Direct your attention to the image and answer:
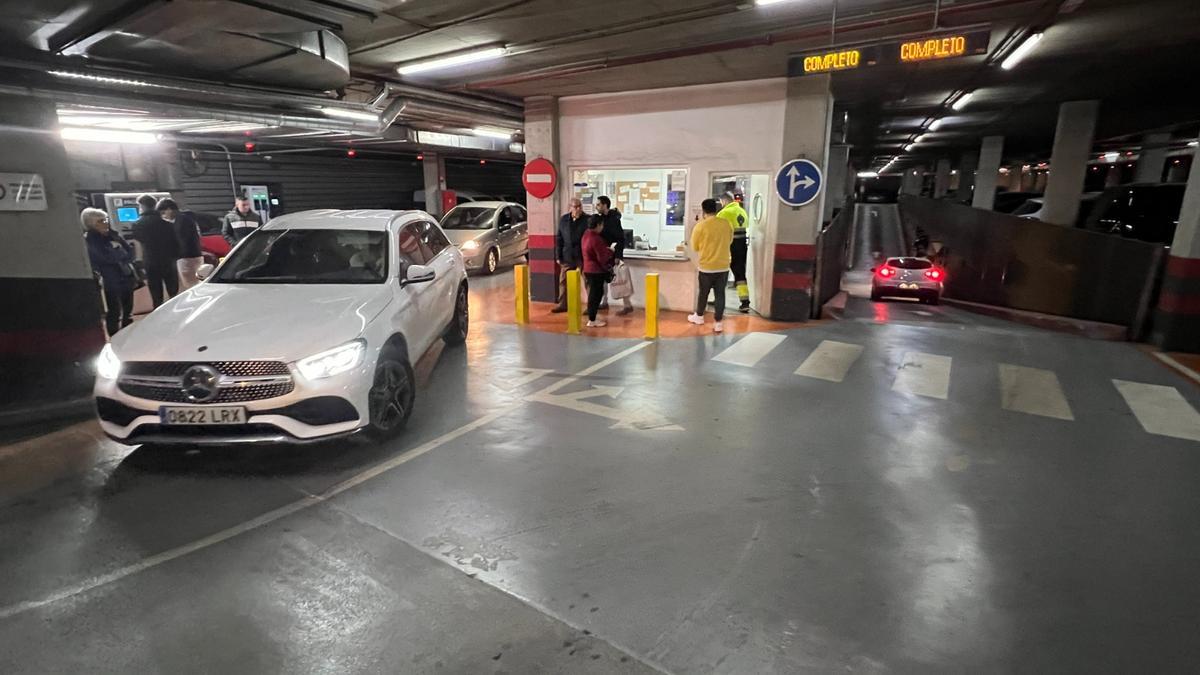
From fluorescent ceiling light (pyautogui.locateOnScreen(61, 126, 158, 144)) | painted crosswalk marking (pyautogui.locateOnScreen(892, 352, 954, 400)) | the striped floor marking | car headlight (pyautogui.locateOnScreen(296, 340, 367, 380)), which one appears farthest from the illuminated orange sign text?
fluorescent ceiling light (pyautogui.locateOnScreen(61, 126, 158, 144))

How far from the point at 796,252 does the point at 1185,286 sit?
15.4 ft

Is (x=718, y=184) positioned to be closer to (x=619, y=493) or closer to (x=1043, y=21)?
(x=1043, y=21)

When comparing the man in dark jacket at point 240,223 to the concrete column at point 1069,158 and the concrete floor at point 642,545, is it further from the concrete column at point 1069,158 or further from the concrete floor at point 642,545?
the concrete column at point 1069,158

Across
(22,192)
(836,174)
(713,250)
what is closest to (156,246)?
(22,192)

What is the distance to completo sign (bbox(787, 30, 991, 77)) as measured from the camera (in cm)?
544

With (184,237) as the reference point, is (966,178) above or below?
above

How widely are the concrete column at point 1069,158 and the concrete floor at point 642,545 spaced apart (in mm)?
11904

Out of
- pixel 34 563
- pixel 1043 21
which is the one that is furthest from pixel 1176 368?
pixel 34 563

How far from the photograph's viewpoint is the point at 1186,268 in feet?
24.3

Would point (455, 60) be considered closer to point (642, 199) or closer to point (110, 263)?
point (642, 199)

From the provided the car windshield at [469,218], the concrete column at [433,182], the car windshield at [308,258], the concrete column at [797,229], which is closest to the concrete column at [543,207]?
the concrete column at [797,229]

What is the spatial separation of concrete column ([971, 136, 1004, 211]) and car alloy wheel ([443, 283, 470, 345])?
21.7 m

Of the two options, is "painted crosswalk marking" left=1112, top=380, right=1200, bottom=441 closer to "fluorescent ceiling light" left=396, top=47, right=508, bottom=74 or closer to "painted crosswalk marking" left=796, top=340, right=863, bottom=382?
"painted crosswalk marking" left=796, top=340, right=863, bottom=382

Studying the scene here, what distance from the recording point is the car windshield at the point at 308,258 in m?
5.23
